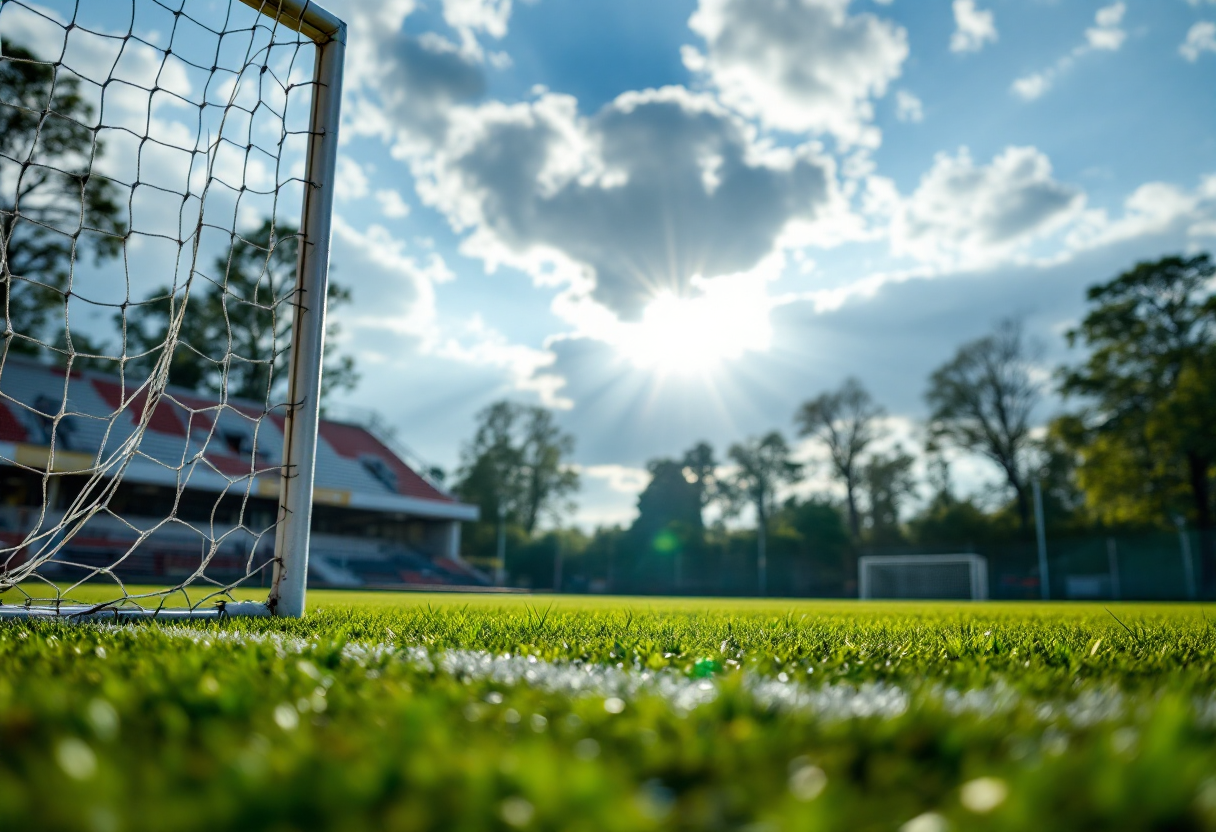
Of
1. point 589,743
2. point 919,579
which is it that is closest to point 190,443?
point 919,579

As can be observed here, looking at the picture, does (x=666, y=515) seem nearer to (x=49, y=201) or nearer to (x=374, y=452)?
(x=374, y=452)

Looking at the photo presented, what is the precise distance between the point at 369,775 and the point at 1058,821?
474 mm

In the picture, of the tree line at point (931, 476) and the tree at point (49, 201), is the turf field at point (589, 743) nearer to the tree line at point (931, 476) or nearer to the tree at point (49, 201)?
the tree at point (49, 201)

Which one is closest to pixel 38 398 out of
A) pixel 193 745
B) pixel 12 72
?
pixel 12 72

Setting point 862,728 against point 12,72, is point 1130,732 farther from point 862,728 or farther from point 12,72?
point 12,72

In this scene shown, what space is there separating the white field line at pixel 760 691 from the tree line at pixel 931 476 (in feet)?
88.5

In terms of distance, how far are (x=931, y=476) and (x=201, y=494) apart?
32.1 metres

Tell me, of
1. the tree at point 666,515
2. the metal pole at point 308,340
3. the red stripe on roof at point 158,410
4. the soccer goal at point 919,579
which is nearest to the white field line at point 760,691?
the metal pole at point 308,340

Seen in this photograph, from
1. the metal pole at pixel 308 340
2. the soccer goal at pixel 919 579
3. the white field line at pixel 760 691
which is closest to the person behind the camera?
the white field line at pixel 760 691

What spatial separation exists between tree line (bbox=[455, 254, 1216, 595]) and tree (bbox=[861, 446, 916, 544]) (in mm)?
70

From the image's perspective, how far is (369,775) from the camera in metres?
0.57

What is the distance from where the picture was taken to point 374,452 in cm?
3219

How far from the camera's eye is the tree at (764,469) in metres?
44.7

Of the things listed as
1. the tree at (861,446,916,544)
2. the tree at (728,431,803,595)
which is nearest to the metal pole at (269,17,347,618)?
the tree at (861,446,916,544)
